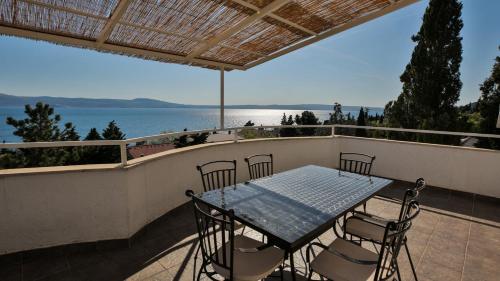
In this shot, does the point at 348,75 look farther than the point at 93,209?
Yes

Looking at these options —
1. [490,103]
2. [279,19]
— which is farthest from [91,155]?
[490,103]

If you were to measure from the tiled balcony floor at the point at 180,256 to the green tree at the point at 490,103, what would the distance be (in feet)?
27.4

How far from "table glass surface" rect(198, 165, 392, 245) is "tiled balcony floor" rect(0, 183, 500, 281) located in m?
0.69

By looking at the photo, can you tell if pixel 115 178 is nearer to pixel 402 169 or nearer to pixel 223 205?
pixel 223 205

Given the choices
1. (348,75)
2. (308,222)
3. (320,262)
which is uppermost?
(348,75)

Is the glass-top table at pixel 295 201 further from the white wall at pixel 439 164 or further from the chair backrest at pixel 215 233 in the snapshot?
the white wall at pixel 439 164

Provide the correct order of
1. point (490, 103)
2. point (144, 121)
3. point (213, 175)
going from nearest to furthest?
point (213, 175) < point (490, 103) < point (144, 121)

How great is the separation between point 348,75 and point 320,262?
29701 millimetres

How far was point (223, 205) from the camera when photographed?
5.89ft

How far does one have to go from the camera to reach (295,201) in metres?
1.91

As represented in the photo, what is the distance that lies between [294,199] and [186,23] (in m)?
2.46

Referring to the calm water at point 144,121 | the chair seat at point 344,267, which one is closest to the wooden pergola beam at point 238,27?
the chair seat at point 344,267

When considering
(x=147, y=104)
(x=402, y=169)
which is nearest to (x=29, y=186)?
(x=402, y=169)

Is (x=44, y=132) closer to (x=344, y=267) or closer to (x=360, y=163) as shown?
(x=360, y=163)
